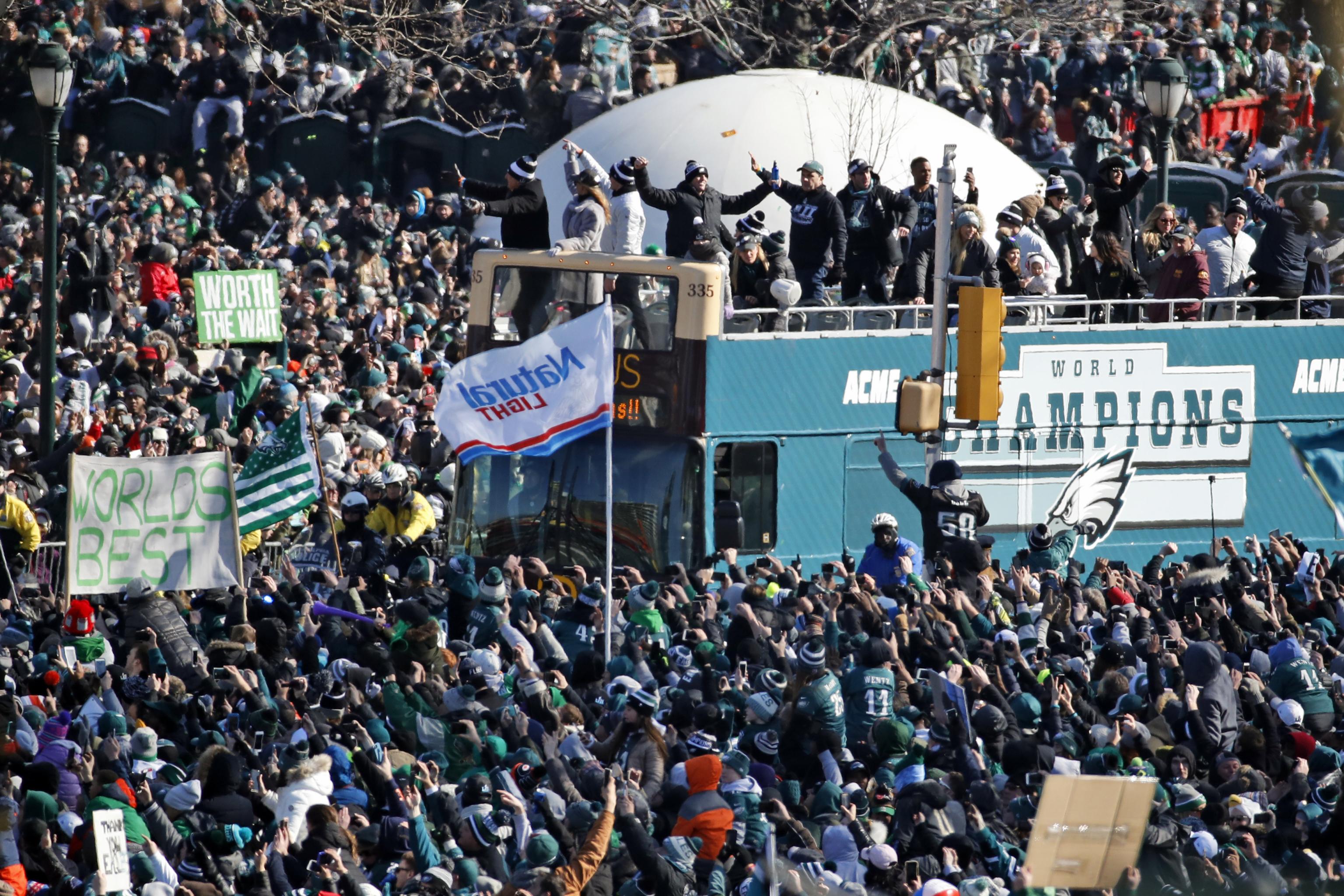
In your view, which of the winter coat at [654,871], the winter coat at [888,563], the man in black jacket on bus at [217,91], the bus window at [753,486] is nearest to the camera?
the winter coat at [654,871]

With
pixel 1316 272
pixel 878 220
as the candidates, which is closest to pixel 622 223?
pixel 878 220

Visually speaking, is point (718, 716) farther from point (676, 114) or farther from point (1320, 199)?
point (676, 114)

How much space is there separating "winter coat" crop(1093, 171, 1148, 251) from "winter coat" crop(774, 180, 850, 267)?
210 cm

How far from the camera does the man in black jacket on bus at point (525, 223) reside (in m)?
18.8

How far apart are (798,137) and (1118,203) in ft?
30.9

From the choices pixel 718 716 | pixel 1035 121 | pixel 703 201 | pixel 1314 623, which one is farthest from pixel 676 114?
pixel 718 716

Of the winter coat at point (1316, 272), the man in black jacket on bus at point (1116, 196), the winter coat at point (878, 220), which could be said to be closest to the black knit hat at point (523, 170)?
the winter coat at point (878, 220)

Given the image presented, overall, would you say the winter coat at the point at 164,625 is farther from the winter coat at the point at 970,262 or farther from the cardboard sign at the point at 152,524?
the winter coat at the point at 970,262

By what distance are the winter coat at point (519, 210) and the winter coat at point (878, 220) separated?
255cm

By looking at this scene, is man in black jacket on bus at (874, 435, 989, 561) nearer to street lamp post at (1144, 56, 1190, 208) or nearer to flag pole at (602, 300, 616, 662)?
flag pole at (602, 300, 616, 662)

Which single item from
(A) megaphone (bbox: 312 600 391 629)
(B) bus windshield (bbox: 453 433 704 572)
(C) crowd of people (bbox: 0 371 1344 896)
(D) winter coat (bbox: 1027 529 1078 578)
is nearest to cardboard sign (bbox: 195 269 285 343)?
(C) crowd of people (bbox: 0 371 1344 896)

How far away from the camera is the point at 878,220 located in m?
20.3

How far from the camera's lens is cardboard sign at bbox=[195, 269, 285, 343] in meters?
24.4

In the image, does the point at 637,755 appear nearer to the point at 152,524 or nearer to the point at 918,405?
the point at 152,524
